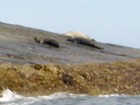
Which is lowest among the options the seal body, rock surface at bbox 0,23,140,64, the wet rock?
the wet rock

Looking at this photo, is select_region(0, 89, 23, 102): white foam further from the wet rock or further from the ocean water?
the wet rock

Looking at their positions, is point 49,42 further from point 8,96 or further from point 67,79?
point 8,96

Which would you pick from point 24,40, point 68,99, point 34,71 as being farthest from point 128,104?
point 24,40

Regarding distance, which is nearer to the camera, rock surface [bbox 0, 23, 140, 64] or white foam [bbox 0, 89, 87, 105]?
white foam [bbox 0, 89, 87, 105]

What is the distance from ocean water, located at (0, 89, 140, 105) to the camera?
61.1ft

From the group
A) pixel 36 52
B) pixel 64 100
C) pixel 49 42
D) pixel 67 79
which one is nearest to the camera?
pixel 64 100

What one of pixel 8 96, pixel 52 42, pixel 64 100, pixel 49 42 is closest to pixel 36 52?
pixel 52 42

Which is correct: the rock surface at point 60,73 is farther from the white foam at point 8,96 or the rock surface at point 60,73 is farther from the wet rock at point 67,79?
the white foam at point 8,96

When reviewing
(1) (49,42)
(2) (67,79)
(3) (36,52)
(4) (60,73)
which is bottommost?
(2) (67,79)

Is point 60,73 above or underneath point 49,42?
underneath

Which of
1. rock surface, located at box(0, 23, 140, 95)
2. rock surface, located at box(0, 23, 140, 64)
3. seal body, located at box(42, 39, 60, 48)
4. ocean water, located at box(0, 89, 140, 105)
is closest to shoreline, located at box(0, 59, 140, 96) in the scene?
rock surface, located at box(0, 23, 140, 95)

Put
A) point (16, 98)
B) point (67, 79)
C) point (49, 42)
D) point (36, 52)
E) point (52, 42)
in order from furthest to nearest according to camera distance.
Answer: point (49, 42) → point (52, 42) → point (36, 52) → point (67, 79) → point (16, 98)

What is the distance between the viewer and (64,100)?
19484mm

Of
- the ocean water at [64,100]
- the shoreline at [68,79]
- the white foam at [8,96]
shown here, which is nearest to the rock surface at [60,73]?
the shoreline at [68,79]
